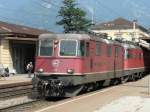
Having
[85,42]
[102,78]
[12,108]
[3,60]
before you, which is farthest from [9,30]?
[12,108]

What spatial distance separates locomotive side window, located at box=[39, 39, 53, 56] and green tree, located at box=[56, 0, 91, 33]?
37.3m

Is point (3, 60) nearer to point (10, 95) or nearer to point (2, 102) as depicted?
point (10, 95)

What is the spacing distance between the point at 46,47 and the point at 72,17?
3981 centimetres

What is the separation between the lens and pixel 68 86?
73.2ft

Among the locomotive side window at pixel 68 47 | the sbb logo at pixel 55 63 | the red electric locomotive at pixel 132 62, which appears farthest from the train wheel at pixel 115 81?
the sbb logo at pixel 55 63

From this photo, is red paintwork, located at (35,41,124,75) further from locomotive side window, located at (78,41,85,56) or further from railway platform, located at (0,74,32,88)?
railway platform, located at (0,74,32,88)

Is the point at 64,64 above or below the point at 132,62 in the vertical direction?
below

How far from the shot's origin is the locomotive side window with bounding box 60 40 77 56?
883 inches

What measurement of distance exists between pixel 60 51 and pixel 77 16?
1513 inches

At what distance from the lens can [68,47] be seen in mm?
22562

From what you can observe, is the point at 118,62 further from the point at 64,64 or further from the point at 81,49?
the point at 64,64

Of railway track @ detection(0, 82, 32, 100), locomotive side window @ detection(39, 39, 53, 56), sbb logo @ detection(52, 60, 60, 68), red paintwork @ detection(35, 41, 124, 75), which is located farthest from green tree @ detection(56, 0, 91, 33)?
sbb logo @ detection(52, 60, 60, 68)

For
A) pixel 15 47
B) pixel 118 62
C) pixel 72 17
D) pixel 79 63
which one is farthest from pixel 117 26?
pixel 79 63

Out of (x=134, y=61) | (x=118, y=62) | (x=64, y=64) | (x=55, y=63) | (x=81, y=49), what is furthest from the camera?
(x=134, y=61)
